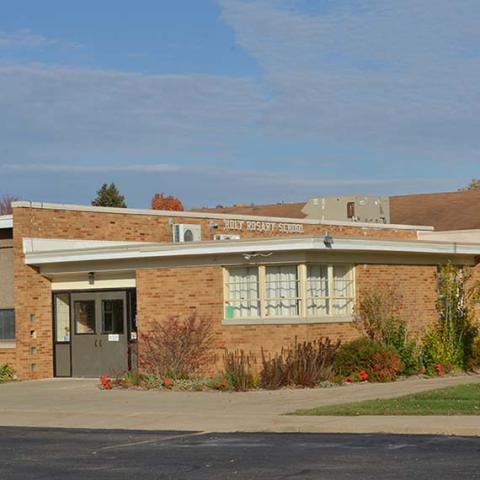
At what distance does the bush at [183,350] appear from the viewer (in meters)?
27.6

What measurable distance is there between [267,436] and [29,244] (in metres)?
14.4

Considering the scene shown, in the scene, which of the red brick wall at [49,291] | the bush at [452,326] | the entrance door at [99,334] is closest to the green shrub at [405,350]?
the bush at [452,326]

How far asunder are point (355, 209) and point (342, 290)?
15450 mm

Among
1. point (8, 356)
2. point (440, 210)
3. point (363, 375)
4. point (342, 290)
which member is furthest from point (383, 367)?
point (440, 210)

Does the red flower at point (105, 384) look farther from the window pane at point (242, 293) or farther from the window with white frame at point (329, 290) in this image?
the window with white frame at point (329, 290)

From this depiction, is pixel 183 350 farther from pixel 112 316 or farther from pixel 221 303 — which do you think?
pixel 112 316

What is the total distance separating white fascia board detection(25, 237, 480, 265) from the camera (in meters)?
26.2

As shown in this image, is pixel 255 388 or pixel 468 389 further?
pixel 255 388

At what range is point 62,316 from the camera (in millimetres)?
31250

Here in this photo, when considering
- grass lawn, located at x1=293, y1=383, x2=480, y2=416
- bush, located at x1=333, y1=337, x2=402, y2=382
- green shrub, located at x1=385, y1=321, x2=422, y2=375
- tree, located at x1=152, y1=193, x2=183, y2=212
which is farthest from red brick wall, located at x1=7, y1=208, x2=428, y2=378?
tree, located at x1=152, y1=193, x2=183, y2=212

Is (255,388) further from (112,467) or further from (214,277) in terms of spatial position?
(112,467)

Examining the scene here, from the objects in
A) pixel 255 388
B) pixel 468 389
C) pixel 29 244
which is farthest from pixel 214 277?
pixel 468 389

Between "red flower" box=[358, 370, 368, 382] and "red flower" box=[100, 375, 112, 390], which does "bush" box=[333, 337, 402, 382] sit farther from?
"red flower" box=[100, 375, 112, 390]

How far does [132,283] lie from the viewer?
2969 centimetres
